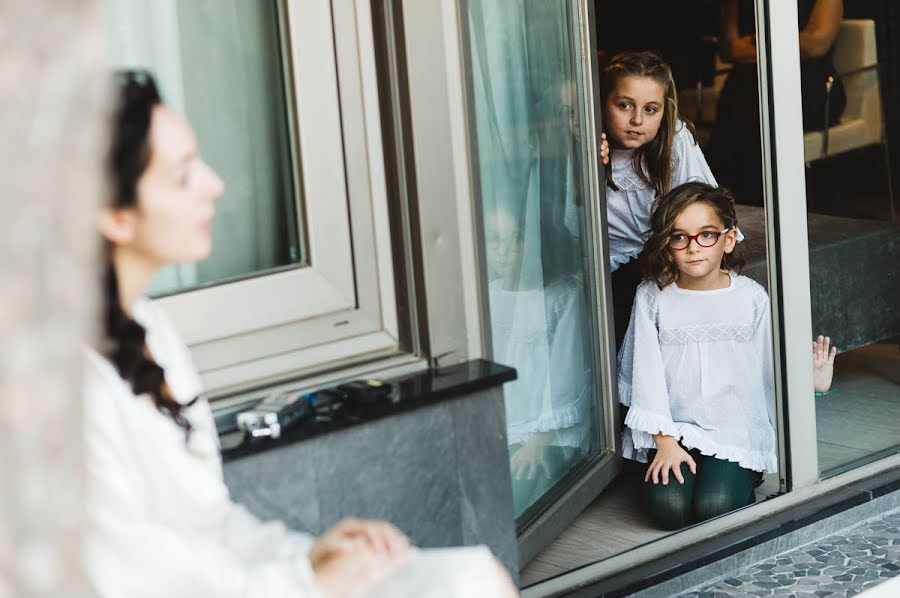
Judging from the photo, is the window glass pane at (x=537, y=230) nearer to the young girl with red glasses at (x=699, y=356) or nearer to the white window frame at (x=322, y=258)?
the young girl with red glasses at (x=699, y=356)

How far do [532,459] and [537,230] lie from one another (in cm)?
52

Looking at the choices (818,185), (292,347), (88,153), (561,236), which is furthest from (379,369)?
(818,185)

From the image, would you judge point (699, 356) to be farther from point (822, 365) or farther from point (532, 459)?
point (532, 459)

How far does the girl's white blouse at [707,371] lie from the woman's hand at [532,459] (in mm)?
284

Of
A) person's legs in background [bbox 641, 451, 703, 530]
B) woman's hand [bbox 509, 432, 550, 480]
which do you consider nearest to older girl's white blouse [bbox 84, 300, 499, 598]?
woman's hand [bbox 509, 432, 550, 480]

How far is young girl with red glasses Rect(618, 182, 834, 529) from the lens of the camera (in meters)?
3.02

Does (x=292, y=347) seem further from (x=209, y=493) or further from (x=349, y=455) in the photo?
(x=209, y=493)

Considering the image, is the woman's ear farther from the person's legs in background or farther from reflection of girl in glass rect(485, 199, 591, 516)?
the person's legs in background

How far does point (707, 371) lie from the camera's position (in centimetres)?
307

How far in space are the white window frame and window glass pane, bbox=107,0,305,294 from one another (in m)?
0.03

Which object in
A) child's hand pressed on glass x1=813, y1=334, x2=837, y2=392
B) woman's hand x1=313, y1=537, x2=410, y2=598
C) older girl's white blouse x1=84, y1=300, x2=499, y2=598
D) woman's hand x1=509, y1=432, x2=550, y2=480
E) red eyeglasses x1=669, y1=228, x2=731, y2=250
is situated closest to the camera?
older girl's white blouse x1=84, y1=300, x2=499, y2=598

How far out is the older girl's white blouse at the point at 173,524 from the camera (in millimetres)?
1412

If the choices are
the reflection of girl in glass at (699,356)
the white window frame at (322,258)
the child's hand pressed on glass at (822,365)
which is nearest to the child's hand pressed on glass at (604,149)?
the reflection of girl in glass at (699,356)

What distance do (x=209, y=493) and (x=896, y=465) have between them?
2195mm
